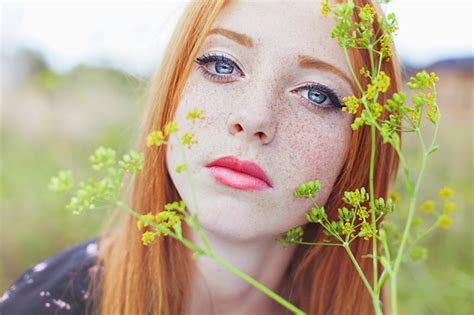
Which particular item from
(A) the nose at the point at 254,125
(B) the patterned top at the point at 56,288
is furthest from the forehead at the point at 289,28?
(B) the patterned top at the point at 56,288

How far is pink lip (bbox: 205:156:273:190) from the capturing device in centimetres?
110

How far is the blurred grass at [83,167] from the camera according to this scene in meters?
2.46

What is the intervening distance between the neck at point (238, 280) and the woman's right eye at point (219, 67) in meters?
0.36

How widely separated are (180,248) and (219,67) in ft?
1.40

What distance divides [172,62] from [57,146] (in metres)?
2.32

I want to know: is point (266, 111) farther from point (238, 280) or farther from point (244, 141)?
point (238, 280)

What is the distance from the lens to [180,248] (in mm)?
1382

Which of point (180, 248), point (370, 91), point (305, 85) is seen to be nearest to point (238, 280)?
point (180, 248)

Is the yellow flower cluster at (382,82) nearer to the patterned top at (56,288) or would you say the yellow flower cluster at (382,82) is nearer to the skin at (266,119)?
the skin at (266,119)

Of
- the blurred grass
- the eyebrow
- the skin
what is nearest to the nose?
the skin

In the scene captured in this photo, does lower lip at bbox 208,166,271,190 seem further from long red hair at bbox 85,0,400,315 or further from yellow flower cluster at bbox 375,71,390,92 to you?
yellow flower cluster at bbox 375,71,390,92

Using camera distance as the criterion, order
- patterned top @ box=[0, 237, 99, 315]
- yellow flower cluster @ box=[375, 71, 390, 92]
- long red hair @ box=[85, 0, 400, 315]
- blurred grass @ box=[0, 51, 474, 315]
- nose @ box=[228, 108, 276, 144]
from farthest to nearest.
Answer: blurred grass @ box=[0, 51, 474, 315]
patterned top @ box=[0, 237, 99, 315]
long red hair @ box=[85, 0, 400, 315]
nose @ box=[228, 108, 276, 144]
yellow flower cluster @ box=[375, 71, 390, 92]

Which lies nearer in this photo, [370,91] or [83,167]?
[370,91]

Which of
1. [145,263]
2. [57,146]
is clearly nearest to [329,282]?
[145,263]
